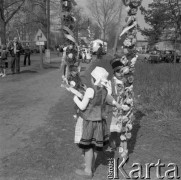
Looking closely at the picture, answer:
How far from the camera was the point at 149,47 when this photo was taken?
126 ft

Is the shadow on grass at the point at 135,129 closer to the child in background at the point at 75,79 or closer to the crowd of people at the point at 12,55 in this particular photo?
the child in background at the point at 75,79

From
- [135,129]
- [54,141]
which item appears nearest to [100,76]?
[54,141]

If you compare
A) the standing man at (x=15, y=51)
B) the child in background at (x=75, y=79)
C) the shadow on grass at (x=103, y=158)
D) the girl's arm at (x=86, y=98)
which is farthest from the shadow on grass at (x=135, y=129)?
the standing man at (x=15, y=51)

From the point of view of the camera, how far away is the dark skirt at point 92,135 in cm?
458

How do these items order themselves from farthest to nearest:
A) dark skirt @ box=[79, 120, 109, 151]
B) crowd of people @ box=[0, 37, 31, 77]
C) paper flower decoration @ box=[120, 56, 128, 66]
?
crowd of people @ box=[0, 37, 31, 77], paper flower decoration @ box=[120, 56, 128, 66], dark skirt @ box=[79, 120, 109, 151]

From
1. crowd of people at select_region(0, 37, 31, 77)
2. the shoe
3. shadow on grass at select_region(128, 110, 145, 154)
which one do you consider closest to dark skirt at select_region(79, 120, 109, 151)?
the shoe

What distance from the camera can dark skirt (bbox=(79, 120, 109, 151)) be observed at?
458 cm

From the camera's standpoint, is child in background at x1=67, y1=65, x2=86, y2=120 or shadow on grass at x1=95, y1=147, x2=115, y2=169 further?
shadow on grass at x1=95, y1=147, x2=115, y2=169

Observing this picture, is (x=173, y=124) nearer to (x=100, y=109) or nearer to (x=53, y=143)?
(x=53, y=143)

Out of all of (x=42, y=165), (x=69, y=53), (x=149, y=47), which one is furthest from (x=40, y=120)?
(x=149, y=47)

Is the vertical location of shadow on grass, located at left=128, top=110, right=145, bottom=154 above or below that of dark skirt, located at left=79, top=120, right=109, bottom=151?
below

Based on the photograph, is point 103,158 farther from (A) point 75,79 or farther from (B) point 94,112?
(A) point 75,79

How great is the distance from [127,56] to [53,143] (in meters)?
2.35

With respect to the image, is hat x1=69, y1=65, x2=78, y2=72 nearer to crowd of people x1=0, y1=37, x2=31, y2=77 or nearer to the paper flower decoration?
the paper flower decoration
